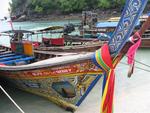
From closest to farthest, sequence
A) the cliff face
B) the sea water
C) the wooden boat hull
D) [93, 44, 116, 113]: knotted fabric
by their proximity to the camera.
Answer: [93, 44, 116, 113]: knotted fabric
the wooden boat hull
the sea water
the cliff face

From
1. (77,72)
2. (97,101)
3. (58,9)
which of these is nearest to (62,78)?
(77,72)

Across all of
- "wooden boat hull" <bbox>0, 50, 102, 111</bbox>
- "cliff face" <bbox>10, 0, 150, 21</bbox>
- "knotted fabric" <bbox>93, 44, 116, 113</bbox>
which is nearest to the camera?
"knotted fabric" <bbox>93, 44, 116, 113</bbox>

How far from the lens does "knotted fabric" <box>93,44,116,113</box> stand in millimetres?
5168

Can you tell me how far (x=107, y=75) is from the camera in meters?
5.54

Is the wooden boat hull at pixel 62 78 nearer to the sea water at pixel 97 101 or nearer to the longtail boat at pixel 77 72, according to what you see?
the longtail boat at pixel 77 72

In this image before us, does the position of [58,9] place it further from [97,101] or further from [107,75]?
[107,75]

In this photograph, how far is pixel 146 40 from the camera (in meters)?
16.4

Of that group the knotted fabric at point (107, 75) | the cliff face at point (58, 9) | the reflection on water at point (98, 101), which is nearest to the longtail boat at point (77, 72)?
the knotted fabric at point (107, 75)

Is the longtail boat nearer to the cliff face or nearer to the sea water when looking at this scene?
the sea water

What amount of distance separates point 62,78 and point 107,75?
1.59 meters

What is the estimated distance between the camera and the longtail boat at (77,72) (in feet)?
17.1

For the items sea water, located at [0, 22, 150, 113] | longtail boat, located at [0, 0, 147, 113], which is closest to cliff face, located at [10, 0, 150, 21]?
sea water, located at [0, 22, 150, 113]

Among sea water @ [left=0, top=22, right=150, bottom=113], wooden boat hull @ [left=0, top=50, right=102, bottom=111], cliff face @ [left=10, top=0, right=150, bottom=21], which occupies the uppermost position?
wooden boat hull @ [left=0, top=50, right=102, bottom=111]

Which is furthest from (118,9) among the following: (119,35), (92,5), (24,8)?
(119,35)
